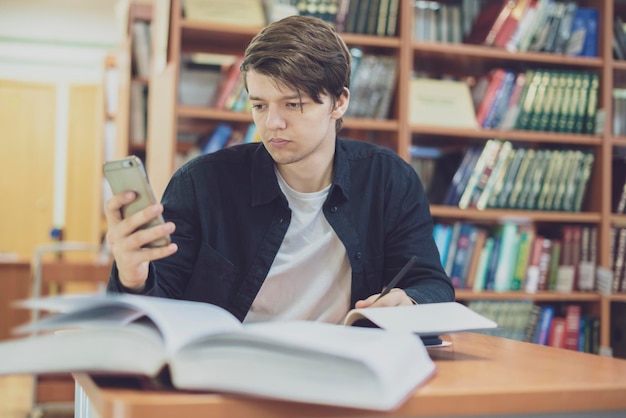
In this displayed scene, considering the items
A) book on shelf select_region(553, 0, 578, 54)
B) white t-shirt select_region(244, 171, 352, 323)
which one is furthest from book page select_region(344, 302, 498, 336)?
book on shelf select_region(553, 0, 578, 54)

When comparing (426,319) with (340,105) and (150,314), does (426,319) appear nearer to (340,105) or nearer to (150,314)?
(150,314)

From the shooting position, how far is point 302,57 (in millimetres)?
1319

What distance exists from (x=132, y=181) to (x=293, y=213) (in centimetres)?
59

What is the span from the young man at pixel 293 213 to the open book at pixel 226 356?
0.61m

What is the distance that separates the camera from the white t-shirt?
1.35 m

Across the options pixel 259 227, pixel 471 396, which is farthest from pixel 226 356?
pixel 259 227

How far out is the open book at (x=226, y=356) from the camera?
1.81 ft

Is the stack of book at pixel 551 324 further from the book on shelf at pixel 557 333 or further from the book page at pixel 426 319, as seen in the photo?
the book page at pixel 426 319

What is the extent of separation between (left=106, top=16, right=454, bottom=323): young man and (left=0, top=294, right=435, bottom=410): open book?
1.99ft

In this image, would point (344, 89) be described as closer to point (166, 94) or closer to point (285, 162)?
point (285, 162)

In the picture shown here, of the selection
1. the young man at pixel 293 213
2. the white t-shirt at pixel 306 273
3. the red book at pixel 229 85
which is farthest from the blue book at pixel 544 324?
the white t-shirt at pixel 306 273

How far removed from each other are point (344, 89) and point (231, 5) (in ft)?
4.49

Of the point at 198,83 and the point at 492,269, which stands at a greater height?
the point at 198,83

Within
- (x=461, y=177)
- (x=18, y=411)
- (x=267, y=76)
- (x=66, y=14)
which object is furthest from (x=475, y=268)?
(x=66, y=14)
